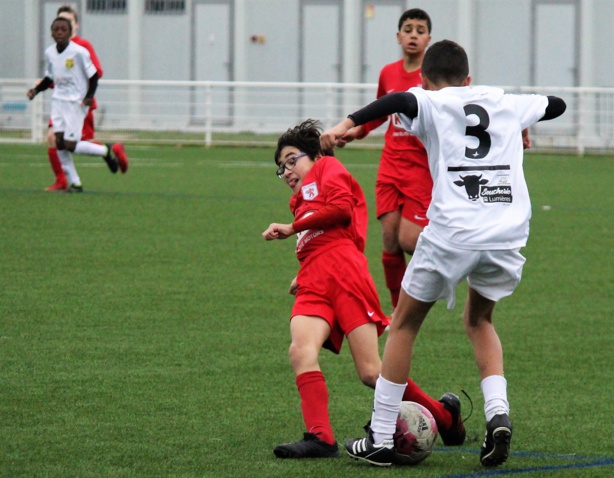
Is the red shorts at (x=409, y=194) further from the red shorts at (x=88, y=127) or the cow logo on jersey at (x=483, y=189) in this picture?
the red shorts at (x=88, y=127)

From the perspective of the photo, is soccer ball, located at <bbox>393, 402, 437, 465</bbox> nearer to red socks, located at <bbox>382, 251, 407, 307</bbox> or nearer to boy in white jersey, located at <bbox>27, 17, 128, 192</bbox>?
red socks, located at <bbox>382, 251, 407, 307</bbox>

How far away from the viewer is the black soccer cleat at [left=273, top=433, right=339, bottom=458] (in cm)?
465

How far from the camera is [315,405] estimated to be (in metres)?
Result: 4.79

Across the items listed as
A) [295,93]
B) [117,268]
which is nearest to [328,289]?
[117,268]

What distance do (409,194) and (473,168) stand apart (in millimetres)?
3372

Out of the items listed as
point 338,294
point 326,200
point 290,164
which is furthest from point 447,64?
point 338,294

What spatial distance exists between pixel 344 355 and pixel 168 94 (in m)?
22.1

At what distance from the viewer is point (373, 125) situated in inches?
284

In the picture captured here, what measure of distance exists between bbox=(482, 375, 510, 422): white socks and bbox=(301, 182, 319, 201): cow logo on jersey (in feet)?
3.34

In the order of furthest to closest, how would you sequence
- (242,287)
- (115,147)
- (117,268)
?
1. (115,147)
2. (117,268)
3. (242,287)

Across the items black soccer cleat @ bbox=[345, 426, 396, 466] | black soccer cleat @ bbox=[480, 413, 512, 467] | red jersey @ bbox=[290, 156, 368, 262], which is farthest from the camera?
red jersey @ bbox=[290, 156, 368, 262]

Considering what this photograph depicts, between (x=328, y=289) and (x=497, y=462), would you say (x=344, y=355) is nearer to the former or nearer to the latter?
(x=328, y=289)

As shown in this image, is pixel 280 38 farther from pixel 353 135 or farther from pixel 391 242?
pixel 353 135

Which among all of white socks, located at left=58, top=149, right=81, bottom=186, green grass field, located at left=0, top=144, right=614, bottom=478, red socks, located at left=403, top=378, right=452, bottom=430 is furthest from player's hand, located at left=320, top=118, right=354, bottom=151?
white socks, located at left=58, top=149, right=81, bottom=186
